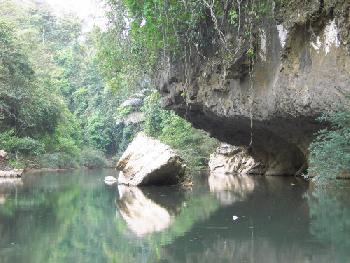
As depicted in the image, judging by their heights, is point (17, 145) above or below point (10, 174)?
above

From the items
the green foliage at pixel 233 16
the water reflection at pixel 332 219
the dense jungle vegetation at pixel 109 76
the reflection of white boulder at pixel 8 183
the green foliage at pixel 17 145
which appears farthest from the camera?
the green foliage at pixel 17 145

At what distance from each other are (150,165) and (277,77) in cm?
584

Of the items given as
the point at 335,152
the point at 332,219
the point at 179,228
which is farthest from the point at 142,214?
the point at 335,152

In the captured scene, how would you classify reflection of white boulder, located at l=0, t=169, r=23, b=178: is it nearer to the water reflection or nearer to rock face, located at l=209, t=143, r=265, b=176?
rock face, located at l=209, t=143, r=265, b=176

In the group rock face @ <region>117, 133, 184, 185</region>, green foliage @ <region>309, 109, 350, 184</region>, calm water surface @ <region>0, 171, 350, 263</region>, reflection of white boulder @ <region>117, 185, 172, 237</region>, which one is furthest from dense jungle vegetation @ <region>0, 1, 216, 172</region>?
green foliage @ <region>309, 109, 350, 184</region>

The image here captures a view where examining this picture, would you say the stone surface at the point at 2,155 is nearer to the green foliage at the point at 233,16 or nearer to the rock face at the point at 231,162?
the rock face at the point at 231,162

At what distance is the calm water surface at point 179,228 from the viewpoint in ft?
19.8

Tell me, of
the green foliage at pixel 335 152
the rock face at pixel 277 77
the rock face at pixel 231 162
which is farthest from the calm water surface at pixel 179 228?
the rock face at pixel 231 162

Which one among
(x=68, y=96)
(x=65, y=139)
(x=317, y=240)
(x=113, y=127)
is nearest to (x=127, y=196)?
(x=317, y=240)

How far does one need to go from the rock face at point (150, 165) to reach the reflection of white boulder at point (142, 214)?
2.06m

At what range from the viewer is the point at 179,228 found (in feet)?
26.2

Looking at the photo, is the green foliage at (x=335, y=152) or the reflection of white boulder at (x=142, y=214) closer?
the reflection of white boulder at (x=142, y=214)

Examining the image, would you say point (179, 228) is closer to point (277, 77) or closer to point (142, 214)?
point (142, 214)

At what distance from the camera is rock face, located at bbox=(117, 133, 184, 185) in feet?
52.4
